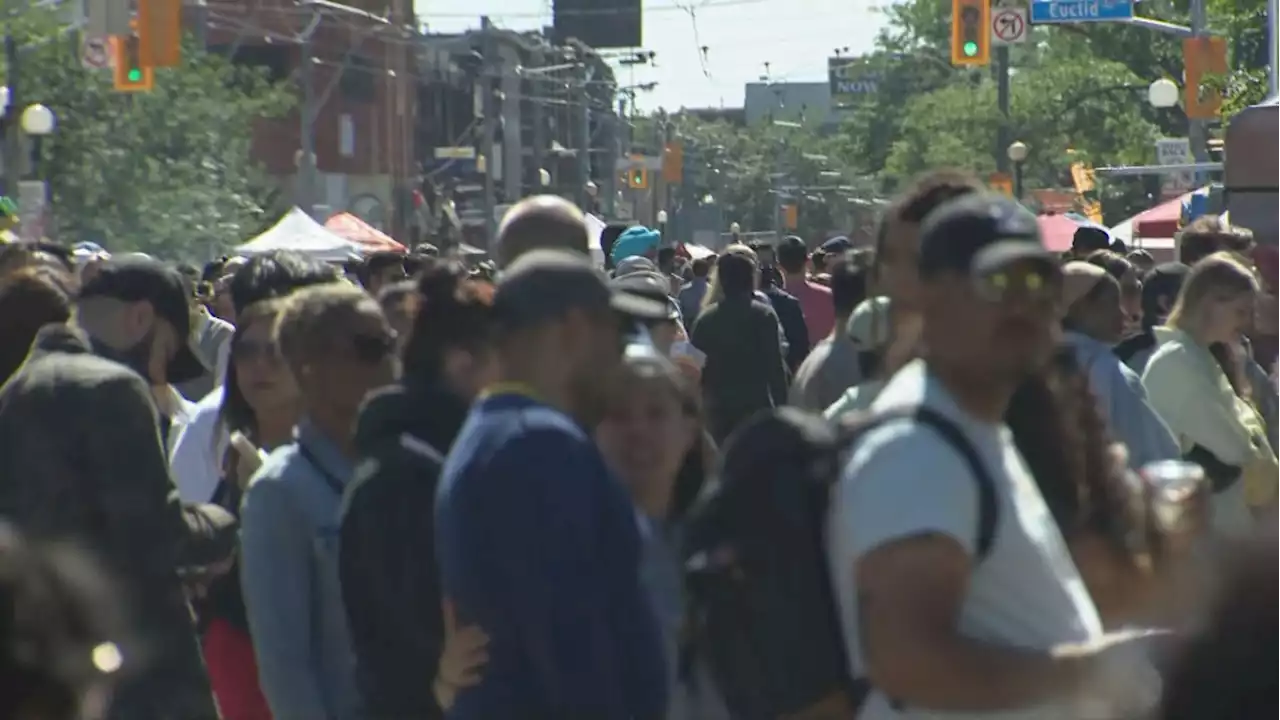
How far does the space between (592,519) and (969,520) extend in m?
0.93

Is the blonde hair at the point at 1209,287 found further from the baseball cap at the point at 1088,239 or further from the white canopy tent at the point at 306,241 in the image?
the white canopy tent at the point at 306,241

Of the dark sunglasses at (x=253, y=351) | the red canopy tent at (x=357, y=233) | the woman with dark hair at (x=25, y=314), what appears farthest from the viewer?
the red canopy tent at (x=357, y=233)

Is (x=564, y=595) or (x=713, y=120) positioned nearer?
(x=564, y=595)

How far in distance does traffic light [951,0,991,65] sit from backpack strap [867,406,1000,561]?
22.6 metres

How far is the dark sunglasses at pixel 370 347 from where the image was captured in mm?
5309

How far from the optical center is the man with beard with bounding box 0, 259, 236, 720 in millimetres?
5426

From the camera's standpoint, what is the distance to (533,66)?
91250mm

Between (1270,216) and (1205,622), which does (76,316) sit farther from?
(1270,216)

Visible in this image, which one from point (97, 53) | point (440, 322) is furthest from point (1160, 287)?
point (97, 53)

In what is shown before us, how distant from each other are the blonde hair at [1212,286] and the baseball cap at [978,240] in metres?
4.64

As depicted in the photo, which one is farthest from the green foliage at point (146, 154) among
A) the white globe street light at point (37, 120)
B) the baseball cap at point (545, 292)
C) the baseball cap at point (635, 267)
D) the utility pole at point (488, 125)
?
the baseball cap at point (545, 292)

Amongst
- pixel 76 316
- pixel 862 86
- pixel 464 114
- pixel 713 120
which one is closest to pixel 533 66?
pixel 464 114

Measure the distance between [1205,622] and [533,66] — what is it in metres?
90.1

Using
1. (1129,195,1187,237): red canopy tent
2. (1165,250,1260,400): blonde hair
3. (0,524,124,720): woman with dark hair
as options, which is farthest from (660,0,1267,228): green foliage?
(0,524,124,720): woman with dark hair
